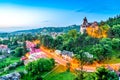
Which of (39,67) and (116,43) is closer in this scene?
(39,67)

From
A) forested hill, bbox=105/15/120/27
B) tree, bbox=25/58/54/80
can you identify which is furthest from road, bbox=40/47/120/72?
forested hill, bbox=105/15/120/27

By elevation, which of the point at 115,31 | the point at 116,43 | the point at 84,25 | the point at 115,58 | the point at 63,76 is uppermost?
the point at 84,25

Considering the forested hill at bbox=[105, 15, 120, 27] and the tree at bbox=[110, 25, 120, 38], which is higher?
the forested hill at bbox=[105, 15, 120, 27]

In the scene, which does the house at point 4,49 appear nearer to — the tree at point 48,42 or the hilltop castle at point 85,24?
the tree at point 48,42

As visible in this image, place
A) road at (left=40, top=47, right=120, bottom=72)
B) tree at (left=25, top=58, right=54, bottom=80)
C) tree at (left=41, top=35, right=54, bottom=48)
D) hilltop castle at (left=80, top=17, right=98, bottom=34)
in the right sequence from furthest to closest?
1. hilltop castle at (left=80, top=17, right=98, bottom=34)
2. tree at (left=41, top=35, right=54, bottom=48)
3. tree at (left=25, top=58, right=54, bottom=80)
4. road at (left=40, top=47, right=120, bottom=72)

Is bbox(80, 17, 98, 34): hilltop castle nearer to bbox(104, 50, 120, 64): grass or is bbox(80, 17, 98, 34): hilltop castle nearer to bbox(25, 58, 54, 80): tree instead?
bbox(104, 50, 120, 64): grass

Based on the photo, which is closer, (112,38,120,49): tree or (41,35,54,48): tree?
(112,38,120,49): tree

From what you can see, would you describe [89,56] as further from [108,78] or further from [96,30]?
[108,78]

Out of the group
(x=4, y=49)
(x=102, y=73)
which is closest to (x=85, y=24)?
(x=4, y=49)

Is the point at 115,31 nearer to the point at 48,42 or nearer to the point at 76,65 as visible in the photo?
the point at 48,42

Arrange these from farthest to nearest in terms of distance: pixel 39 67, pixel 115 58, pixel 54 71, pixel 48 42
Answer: pixel 48 42
pixel 115 58
pixel 39 67
pixel 54 71

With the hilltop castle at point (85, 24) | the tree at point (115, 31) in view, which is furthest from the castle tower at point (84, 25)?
the tree at point (115, 31)

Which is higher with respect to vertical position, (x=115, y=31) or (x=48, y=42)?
(x=115, y=31)
